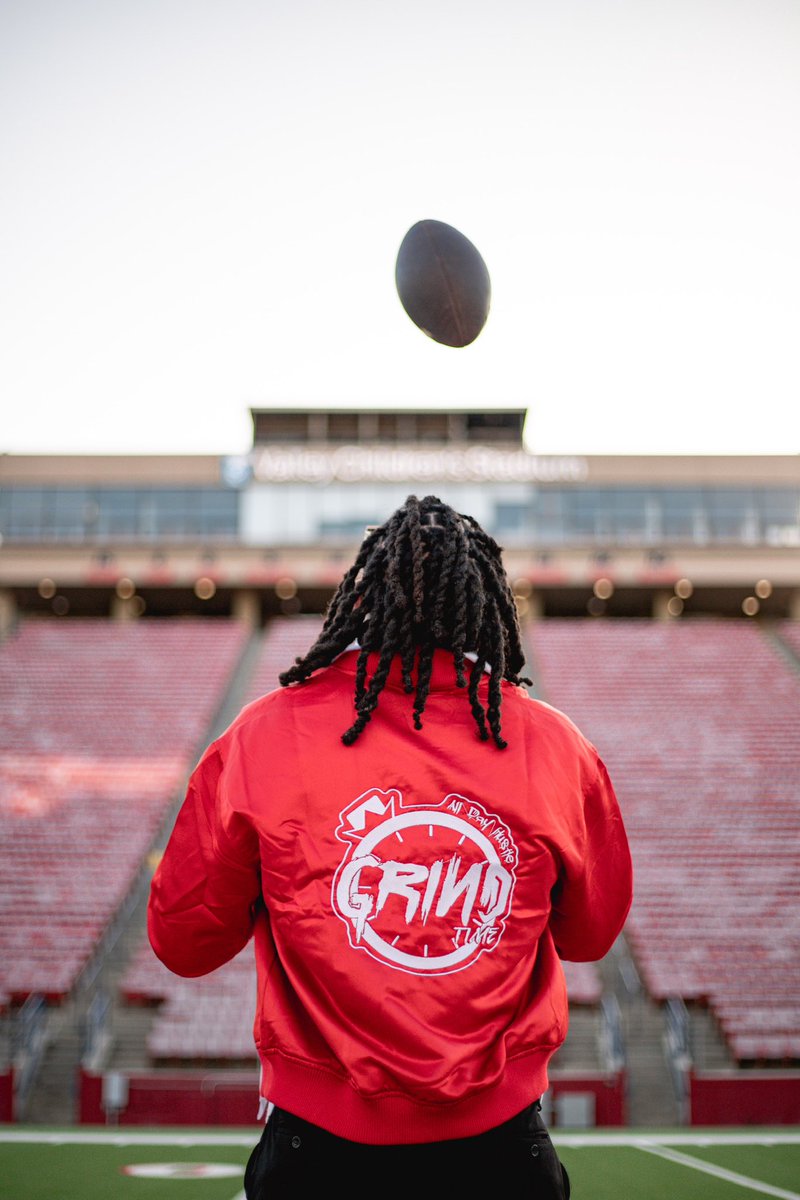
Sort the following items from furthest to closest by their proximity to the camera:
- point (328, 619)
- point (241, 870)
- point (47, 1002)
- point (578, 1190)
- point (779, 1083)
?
point (47, 1002) → point (779, 1083) → point (578, 1190) → point (328, 619) → point (241, 870)

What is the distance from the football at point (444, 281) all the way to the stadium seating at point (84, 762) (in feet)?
32.9

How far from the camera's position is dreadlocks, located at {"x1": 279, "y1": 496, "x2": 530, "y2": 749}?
65.0 inches

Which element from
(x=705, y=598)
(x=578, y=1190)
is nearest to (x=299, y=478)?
(x=705, y=598)

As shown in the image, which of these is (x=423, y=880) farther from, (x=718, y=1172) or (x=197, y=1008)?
(x=197, y=1008)

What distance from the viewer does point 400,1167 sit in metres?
1.43

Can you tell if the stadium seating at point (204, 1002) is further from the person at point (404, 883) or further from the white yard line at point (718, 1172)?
the person at point (404, 883)

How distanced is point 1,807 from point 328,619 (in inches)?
607

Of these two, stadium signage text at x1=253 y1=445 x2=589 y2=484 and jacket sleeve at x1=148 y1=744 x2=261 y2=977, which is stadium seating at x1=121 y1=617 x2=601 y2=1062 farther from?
stadium signage text at x1=253 y1=445 x2=589 y2=484

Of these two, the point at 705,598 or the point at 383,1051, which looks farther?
the point at 705,598

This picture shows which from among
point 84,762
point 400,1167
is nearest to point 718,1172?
point 400,1167

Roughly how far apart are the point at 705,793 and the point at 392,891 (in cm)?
1538

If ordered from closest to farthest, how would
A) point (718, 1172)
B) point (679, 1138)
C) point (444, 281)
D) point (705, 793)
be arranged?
point (444, 281)
point (718, 1172)
point (679, 1138)
point (705, 793)

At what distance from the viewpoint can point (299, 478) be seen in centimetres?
2478

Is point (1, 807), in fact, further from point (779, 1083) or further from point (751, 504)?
point (751, 504)
